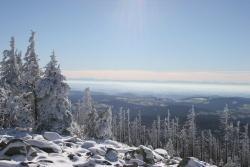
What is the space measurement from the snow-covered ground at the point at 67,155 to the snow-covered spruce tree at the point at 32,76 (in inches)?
557

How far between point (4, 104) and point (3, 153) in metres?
22.3

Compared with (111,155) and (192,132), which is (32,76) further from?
(192,132)

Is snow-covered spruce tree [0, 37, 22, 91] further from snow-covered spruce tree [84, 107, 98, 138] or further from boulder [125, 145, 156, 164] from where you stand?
boulder [125, 145, 156, 164]

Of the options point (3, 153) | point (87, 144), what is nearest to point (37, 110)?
point (87, 144)

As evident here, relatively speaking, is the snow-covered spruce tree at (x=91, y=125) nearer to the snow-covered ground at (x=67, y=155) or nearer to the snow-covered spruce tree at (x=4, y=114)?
the snow-covered spruce tree at (x=4, y=114)

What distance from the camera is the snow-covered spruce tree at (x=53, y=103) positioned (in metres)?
42.1

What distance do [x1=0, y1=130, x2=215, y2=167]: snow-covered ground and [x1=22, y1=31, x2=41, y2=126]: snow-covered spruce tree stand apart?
46.5 feet

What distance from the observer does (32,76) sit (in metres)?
45.3

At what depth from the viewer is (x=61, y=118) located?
42000 millimetres

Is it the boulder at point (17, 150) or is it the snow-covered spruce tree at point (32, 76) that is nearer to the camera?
the boulder at point (17, 150)

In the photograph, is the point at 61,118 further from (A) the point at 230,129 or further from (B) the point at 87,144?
(A) the point at 230,129

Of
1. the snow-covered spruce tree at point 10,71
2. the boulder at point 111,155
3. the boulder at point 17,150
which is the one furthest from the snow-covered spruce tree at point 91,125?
the boulder at point 17,150

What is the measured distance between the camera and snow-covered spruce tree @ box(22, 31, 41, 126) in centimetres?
4475

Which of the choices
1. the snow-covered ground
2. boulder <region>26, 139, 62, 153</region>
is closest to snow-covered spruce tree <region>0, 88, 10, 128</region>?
the snow-covered ground
